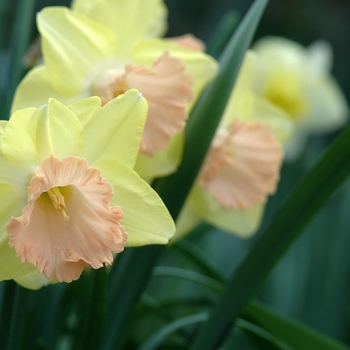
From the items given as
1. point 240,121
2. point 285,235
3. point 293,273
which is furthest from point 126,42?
point 293,273

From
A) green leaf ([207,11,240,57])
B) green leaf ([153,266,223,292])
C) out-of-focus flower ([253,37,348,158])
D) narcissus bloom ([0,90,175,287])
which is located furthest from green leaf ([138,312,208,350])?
out-of-focus flower ([253,37,348,158])

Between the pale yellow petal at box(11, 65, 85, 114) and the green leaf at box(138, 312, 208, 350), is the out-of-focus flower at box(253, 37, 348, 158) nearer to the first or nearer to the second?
the green leaf at box(138, 312, 208, 350)

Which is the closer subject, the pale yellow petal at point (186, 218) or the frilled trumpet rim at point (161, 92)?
the frilled trumpet rim at point (161, 92)

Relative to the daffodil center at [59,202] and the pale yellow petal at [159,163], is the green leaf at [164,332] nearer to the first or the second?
the pale yellow petal at [159,163]

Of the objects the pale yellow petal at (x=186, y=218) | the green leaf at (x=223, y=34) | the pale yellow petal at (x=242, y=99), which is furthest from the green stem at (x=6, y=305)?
the green leaf at (x=223, y=34)

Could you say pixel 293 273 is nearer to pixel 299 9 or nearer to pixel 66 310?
pixel 66 310

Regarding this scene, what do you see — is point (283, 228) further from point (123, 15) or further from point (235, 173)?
point (123, 15)
